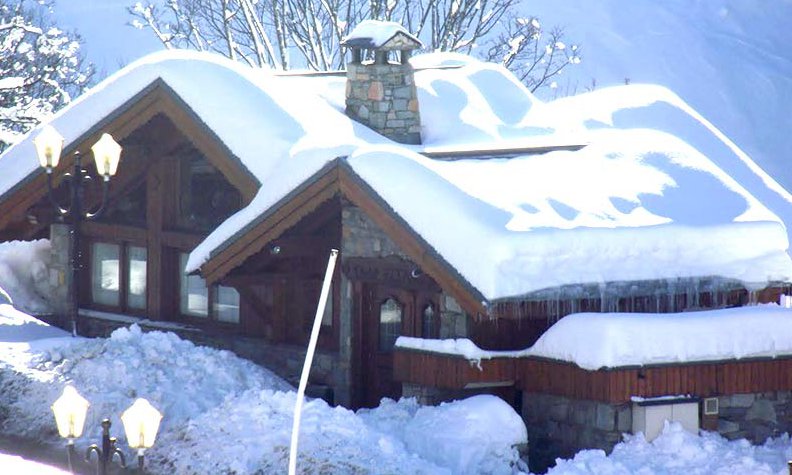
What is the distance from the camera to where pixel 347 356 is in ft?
65.8

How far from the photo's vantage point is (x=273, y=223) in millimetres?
19594

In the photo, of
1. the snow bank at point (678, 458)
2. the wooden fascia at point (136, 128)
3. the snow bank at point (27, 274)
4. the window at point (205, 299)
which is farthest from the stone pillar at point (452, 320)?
the snow bank at point (27, 274)

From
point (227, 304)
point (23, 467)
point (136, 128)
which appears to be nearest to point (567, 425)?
point (23, 467)

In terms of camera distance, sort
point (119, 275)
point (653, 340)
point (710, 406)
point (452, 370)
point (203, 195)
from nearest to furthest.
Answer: point (653, 340) → point (710, 406) → point (452, 370) → point (203, 195) → point (119, 275)

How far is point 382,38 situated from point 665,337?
6672mm

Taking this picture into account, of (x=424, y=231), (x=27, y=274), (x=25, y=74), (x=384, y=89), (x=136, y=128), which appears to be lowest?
(x=27, y=274)

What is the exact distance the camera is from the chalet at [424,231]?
17.5 meters

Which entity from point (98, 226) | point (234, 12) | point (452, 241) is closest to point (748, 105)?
point (234, 12)

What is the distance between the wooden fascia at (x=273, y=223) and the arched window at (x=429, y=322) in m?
1.77

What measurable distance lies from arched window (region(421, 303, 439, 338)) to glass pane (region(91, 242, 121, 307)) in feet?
22.7

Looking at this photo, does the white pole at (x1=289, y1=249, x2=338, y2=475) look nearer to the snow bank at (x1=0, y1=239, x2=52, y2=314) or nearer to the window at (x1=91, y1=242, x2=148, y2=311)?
the window at (x1=91, y1=242, x2=148, y2=311)

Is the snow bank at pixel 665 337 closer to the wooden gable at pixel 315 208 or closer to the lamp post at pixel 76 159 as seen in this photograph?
the wooden gable at pixel 315 208

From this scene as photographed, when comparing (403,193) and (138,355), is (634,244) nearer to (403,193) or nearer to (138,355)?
(403,193)

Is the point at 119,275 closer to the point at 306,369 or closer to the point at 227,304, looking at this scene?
the point at 227,304
